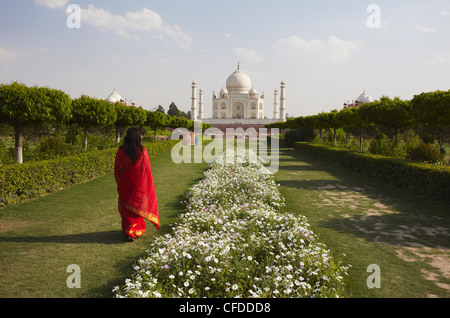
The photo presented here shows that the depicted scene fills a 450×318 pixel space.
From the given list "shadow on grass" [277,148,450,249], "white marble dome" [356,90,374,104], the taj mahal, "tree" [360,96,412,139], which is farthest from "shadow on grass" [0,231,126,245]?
the taj mahal

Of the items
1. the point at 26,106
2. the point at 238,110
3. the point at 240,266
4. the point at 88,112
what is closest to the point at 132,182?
the point at 240,266

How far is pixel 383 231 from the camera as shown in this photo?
207 inches

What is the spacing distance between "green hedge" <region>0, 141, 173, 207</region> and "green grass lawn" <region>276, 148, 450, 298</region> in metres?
5.48

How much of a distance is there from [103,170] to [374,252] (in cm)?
899

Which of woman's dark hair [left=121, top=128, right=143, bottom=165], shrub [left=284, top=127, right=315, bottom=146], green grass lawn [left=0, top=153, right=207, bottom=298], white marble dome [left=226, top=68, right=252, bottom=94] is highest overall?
white marble dome [left=226, top=68, right=252, bottom=94]

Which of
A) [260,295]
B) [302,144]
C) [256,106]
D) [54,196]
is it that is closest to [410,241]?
[260,295]

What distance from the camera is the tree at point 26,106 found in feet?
27.8

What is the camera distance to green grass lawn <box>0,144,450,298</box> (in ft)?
11.4

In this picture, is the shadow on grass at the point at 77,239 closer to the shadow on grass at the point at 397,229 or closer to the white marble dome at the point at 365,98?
the shadow on grass at the point at 397,229

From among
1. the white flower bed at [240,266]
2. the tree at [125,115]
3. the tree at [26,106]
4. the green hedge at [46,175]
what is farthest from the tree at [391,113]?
the tree at [125,115]

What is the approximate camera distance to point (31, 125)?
963 cm

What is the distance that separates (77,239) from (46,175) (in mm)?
3528

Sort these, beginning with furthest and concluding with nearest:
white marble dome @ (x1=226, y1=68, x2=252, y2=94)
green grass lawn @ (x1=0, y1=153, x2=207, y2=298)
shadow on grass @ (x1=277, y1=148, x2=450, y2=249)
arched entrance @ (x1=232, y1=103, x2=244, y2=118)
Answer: arched entrance @ (x1=232, y1=103, x2=244, y2=118) → white marble dome @ (x1=226, y1=68, x2=252, y2=94) → shadow on grass @ (x1=277, y1=148, x2=450, y2=249) → green grass lawn @ (x1=0, y1=153, x2=207, y2=298)

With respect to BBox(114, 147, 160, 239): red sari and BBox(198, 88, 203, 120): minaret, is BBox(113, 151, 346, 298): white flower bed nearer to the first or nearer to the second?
BBox(114, 147, 160, 239): red sari
